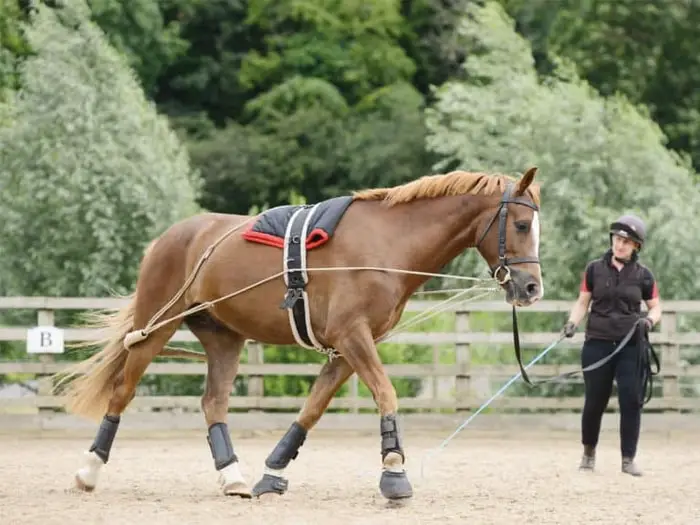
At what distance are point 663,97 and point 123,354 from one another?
89.2 feet

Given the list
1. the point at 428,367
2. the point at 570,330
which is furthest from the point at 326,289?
the point at 428,367

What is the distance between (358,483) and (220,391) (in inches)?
49.2

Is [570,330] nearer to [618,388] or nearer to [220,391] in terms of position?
[618,388]

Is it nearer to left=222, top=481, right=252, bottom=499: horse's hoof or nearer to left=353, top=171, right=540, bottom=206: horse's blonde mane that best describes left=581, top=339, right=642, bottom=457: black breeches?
left=353, top=171, right=540, bottom=206: horse's blonde mane

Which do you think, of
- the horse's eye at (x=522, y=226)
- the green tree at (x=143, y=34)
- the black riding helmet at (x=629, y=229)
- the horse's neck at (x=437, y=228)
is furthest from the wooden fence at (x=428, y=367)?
the green tree at (x=143, y=34)

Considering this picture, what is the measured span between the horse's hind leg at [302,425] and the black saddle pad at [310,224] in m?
0.76

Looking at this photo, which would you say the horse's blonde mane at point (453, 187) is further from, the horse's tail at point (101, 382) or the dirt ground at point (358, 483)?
the horse's tail at point (101, 382)

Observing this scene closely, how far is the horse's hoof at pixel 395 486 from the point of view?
7480mm

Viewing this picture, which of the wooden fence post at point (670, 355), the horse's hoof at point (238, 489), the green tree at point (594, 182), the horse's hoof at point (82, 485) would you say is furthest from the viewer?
the green tree at point (594, 182)

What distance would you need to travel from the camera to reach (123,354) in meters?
8.67

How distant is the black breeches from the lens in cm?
939

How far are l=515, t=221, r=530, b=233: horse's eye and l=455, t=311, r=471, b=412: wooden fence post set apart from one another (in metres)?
5.11

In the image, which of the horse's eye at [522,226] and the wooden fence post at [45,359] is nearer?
the horse's eye at [522,226]

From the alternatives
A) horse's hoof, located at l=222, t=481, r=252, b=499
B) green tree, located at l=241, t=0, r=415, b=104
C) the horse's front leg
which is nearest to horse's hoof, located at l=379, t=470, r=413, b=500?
the horse's front leg
